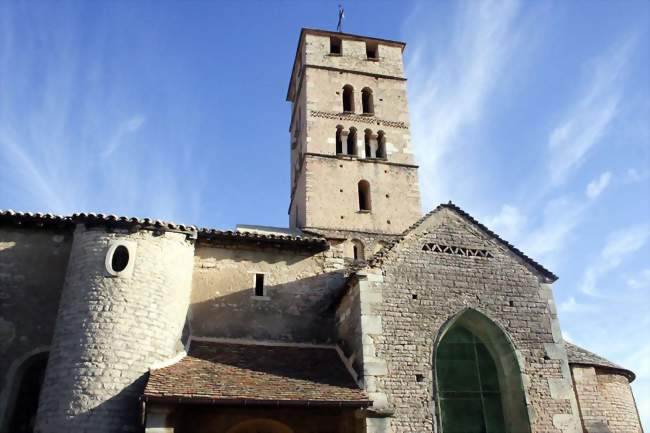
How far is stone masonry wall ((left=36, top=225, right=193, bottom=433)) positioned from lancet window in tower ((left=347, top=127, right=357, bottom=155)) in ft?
30.7

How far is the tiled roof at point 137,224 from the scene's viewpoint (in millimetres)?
12742

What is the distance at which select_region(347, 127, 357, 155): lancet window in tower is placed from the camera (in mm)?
21156

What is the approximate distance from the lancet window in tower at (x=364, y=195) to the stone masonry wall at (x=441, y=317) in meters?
6.15

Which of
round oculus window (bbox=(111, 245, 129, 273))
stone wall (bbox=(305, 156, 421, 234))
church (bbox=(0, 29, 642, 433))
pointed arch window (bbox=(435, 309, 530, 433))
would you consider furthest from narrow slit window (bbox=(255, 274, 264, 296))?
pointed arch window (bbox=(435, 309, 530, 433))

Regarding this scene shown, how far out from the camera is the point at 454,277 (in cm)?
1327

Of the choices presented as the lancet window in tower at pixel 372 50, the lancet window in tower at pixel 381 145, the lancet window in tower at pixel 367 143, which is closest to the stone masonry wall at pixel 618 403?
the lancet window in tower at pixel 381 145

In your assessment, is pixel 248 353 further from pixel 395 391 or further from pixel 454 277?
pixel 454 277

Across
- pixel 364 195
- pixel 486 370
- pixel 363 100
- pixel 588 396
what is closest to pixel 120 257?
pixel 486 370

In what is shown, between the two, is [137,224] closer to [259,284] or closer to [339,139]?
[259,284]

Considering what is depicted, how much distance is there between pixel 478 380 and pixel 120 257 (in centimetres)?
872

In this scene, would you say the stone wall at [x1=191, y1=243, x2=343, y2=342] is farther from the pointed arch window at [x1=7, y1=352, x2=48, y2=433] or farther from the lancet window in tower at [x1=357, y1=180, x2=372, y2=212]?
the lancet window in tower at [x1=357, y1=180, x2=372, y2=212]

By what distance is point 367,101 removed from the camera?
23.0 m

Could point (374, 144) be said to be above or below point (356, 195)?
above

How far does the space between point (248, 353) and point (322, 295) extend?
9.46ft
